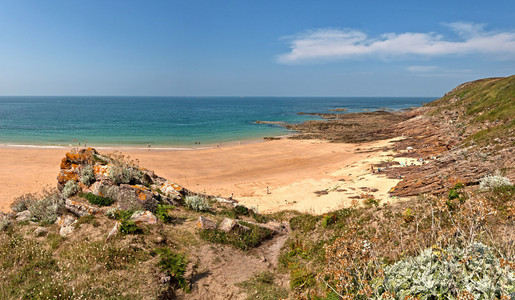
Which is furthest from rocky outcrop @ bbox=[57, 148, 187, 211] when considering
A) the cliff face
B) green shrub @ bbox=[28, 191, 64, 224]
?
the cliff face

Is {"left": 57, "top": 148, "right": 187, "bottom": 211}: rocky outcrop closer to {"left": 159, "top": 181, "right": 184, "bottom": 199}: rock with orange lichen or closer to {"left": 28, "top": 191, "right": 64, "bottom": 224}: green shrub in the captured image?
{"left": 159, "top": 181, "right": 184, "bottom": 199}: rock with orange lichen

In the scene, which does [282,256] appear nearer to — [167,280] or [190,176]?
[167,280]

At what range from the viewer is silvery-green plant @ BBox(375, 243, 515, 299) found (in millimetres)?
4141

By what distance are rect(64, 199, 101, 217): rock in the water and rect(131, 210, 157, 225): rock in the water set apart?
1736 millimetres

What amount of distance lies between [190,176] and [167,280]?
20569 millimetres

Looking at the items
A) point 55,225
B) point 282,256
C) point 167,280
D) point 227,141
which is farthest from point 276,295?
point 227,141

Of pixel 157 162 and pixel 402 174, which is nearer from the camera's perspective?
pixel 402 174

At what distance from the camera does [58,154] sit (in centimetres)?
3466

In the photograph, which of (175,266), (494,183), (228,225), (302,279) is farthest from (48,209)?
(494,183)

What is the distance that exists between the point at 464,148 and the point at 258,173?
18.4 metres

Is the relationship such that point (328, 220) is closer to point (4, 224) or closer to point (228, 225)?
point (228, 225)

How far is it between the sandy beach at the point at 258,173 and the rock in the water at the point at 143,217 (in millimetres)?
8888

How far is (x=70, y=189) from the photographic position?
11.7 metres

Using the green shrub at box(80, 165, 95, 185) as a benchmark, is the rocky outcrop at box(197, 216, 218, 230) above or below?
below
